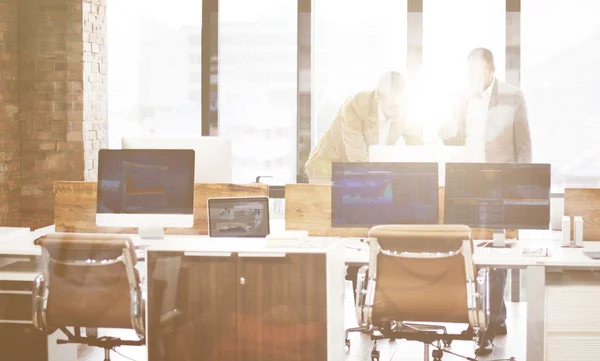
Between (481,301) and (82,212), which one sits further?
(82,212)

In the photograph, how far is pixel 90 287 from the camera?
3984 mm

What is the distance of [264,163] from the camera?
725 cm

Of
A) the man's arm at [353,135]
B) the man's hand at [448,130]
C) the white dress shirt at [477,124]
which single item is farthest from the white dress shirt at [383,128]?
the white dress shirt at [477,124]

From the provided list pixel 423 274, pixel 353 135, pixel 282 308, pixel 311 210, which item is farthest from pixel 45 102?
pixel 423 274

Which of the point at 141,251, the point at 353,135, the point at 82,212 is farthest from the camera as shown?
the point at 353,135

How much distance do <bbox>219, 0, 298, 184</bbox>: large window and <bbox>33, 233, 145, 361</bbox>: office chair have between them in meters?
3.31

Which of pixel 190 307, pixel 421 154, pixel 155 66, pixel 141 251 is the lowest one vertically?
pixel 190 307

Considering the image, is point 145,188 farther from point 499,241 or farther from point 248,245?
point 499,241

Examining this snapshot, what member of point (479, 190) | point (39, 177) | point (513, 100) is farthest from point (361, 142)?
point (39, 177)

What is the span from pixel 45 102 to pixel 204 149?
244 cm

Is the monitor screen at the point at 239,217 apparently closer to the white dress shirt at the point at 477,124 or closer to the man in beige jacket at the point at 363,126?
the man in beige jacket at the point at 363,126

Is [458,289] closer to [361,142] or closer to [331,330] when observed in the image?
[331,330]

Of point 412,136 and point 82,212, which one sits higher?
point 412,136

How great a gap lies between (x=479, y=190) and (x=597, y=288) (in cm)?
87
